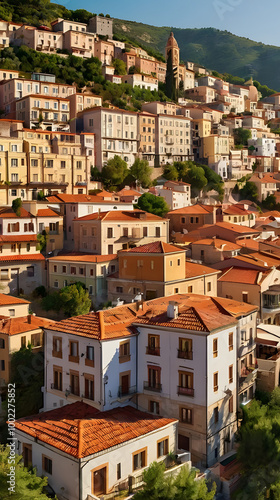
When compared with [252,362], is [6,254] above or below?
above

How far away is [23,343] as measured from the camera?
29750mm

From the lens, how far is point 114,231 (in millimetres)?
41469

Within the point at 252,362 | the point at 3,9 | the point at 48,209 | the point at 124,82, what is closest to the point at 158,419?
the point at 252,362

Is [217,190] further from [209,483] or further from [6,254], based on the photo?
[209,483]

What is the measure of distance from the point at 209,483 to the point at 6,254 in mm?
24453

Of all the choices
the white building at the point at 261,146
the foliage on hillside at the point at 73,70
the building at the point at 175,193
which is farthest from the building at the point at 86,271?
the white building at the point at 261,146

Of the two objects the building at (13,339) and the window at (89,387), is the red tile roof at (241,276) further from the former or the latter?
the window at (89,387)

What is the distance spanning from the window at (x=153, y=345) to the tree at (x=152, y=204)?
30.9 metres

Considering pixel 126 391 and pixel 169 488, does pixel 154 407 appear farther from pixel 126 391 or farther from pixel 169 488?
pixel 169 488

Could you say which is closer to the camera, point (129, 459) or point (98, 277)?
point (129, 459)

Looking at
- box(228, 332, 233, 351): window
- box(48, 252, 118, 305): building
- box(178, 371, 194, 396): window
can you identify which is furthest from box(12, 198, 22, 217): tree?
box(178, 371, 194, 396): window

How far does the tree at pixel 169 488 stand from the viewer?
59.6 feet

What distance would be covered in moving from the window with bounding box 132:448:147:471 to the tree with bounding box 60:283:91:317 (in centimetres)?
1540

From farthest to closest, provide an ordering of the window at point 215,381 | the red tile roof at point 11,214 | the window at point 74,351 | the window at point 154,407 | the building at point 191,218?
the building at point 191,218, the red tile roof at point 11,214, the window at point 74,351, the window at point 154,407, the window at point 215,381
